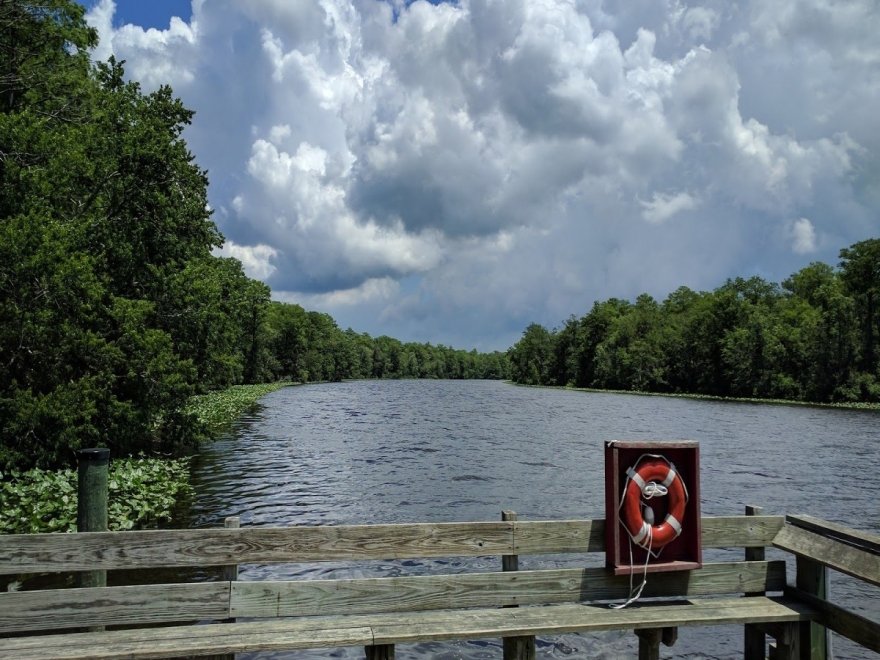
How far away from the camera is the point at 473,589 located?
17.0ft

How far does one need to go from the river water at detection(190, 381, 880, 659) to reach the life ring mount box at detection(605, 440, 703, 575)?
2933 mm

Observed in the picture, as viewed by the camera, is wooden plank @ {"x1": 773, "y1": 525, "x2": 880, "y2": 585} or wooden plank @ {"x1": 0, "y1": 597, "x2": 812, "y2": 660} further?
wooden plank @ {"x1": 773, "y1": 525, "x2": 880, "y2": 585}

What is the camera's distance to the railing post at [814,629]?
17.7 feet

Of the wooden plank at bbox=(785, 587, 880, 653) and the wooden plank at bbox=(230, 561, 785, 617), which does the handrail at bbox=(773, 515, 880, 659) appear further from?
the wooden plank at bbox=(230, 561, 785, 617)

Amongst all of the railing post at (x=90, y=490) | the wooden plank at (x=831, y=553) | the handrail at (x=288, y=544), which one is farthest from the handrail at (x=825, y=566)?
the railing post at (x=90, y=490)

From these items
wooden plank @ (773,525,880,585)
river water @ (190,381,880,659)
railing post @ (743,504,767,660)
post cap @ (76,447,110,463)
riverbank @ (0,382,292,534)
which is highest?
post cap @ (76,447,110,463)

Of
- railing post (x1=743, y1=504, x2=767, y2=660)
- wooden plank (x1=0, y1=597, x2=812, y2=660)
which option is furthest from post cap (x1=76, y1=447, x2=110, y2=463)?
railing post (x1=743, y1=504, x2=767, y2=660)

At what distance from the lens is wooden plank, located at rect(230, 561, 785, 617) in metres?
4.89

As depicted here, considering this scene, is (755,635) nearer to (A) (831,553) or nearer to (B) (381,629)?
(A) (831,553)

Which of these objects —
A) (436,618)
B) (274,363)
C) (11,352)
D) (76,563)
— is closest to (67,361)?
(11,352)

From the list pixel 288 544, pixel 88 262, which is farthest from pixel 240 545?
pixel 88 262

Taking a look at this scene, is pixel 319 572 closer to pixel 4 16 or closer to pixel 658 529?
pixel 658 529

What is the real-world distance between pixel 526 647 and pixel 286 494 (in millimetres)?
12104

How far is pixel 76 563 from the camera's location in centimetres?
477
